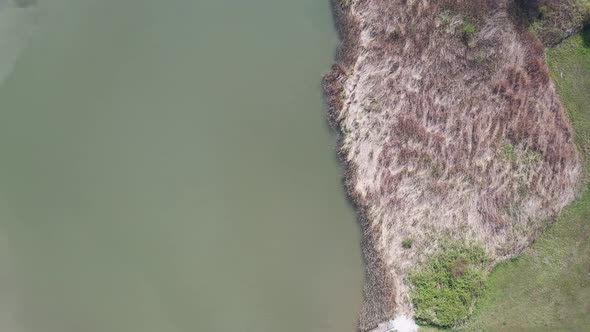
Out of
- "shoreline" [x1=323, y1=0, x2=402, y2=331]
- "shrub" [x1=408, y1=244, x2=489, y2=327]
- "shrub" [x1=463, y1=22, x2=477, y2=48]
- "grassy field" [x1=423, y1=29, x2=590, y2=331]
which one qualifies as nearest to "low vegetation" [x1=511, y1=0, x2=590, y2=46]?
"shrub" [x1=463, y1=22, x2=477, y2=48]

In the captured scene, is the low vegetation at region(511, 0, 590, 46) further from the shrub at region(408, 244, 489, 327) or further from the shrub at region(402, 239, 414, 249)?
the shrub at region(402, 239, 414, 249)

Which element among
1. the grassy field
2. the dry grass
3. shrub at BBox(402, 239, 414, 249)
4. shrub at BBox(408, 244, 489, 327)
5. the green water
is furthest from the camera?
→ the green water

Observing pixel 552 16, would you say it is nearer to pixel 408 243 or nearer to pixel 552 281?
pixel 552 281

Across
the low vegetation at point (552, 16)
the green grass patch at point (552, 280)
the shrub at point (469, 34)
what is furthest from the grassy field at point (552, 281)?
the shrub at point (469, 34)

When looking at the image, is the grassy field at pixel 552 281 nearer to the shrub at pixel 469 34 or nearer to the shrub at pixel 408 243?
the shrub at pixel 408 243

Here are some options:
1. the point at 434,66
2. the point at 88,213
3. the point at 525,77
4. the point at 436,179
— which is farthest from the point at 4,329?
the point at 525,77

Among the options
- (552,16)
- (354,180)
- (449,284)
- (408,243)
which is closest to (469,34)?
(552,16)
